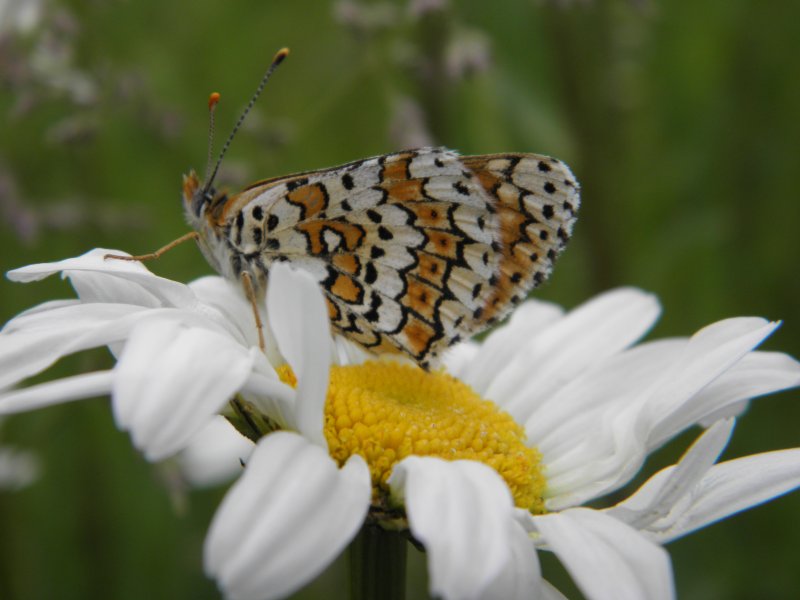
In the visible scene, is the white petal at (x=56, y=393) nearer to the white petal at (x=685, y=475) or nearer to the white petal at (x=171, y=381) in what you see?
the white petal at (x=171, y=381)

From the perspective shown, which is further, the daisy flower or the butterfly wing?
the butterfly wing

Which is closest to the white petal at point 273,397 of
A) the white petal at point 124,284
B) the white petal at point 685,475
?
the white petal at point 124,284

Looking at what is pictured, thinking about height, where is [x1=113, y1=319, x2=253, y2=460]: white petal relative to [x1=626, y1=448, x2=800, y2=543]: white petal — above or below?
above

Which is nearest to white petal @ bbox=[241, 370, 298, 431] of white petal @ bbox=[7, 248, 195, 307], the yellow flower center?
the yellow flower center

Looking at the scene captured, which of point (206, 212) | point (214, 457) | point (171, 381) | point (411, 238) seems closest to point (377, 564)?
point (171, 381)

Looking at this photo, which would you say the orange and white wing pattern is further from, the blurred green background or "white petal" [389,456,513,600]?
"white petal" [389,456,513,600]

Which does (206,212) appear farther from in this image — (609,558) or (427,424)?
(609,558)

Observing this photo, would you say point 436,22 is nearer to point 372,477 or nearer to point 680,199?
point 680,199
